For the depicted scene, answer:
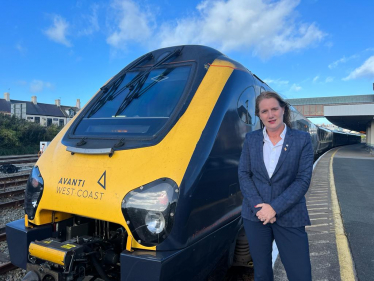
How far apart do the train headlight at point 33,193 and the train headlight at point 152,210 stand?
1.01 meters

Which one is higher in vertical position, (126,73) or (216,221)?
(126,73)

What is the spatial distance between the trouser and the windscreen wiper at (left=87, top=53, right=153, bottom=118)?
6.97 feet

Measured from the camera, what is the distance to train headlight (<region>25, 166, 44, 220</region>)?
2.64m

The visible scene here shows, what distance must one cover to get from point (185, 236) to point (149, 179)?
51 centimetres

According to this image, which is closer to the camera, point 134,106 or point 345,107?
point 134,106

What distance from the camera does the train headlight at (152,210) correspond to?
6.84 feet

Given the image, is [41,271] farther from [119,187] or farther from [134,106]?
[134,106]

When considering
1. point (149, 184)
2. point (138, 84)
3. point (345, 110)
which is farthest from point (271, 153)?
point (345, 110)

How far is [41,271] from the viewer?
218 centimetres

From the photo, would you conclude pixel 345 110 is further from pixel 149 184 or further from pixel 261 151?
pixel 149 184

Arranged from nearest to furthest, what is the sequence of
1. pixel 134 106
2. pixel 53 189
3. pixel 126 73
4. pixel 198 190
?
pixel 198 190 < pixel 53 189 < pixel 134 106 < pixel 126 73

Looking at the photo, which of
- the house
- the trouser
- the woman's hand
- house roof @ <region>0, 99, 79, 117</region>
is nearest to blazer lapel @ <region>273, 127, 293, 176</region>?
the woman's hand

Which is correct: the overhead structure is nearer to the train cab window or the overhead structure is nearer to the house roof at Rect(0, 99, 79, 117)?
the train cab window

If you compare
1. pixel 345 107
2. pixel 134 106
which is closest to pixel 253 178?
pixel 134 106
